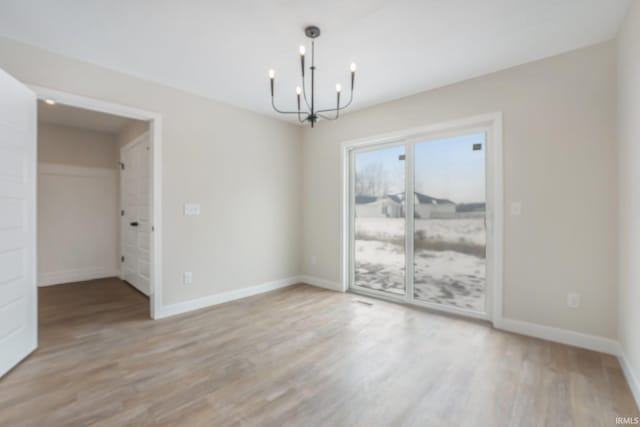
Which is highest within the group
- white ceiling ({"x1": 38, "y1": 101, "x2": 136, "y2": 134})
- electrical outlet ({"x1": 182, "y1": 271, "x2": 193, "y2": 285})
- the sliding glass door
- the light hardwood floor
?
white ceiling ({"x1": 38, "y1": 101, "x2": 136, "y2": 134})

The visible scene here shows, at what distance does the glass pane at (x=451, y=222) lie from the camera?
313 cm

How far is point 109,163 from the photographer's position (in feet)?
16.9

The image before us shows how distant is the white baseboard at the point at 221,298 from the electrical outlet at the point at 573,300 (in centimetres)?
345

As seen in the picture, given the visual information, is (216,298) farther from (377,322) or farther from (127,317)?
(377,322)

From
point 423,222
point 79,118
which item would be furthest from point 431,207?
point 79,118

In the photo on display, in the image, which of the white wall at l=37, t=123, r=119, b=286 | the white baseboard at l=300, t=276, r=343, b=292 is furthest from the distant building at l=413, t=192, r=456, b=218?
the white wall at l=37, t=123, r=119, b=286

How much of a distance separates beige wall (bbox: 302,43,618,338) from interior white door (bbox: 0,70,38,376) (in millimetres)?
4007

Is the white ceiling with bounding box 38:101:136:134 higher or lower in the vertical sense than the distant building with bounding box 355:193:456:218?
higher

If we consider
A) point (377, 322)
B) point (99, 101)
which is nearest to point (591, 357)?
point (377, 322)

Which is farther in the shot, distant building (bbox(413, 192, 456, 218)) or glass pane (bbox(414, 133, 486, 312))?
distant building (bbox(413, 192, 456, 218))

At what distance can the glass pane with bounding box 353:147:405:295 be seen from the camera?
3789mm

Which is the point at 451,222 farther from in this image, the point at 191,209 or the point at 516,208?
the point at 191,209

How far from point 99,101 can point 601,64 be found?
4620 mm

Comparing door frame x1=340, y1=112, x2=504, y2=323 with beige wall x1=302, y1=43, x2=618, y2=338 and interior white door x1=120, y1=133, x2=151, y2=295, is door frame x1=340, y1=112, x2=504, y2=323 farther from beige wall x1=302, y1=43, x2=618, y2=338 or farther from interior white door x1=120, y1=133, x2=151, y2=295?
interior white door x1=120, y1=133, x2=151, y2=295
